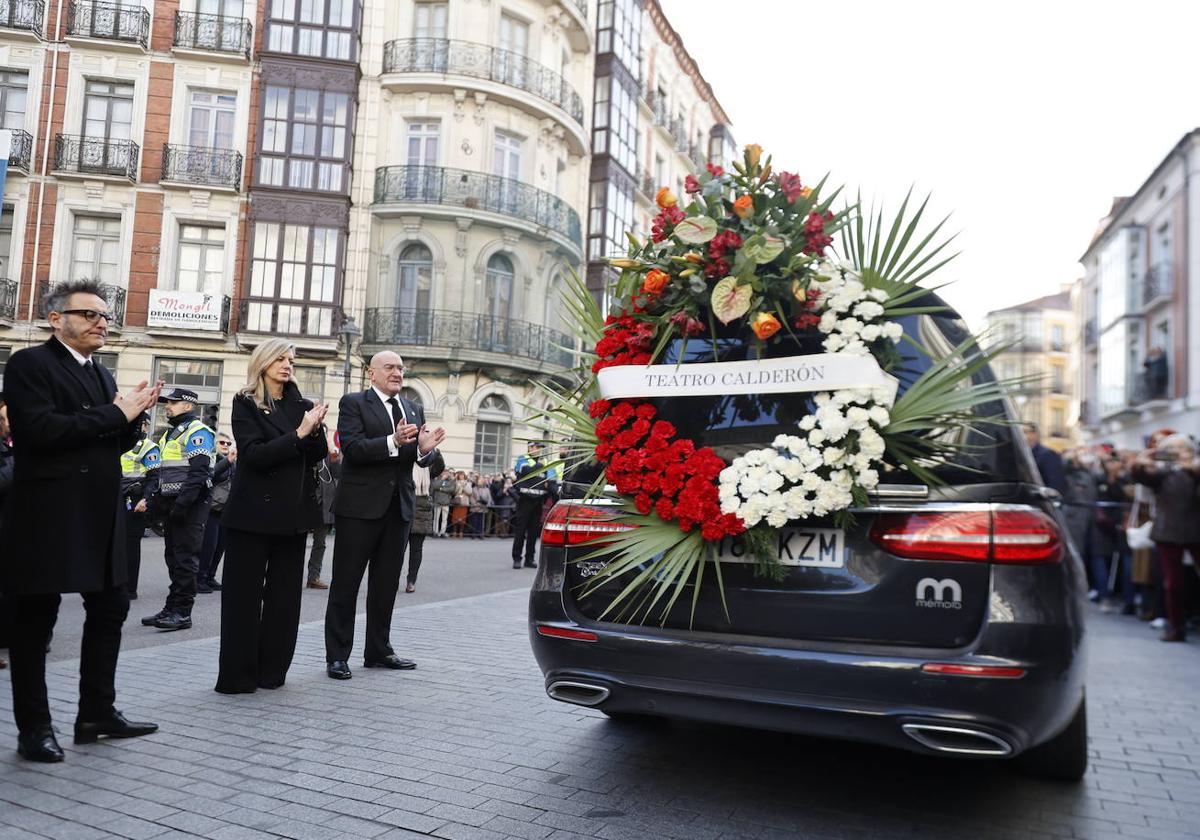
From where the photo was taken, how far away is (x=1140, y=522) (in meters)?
10.9

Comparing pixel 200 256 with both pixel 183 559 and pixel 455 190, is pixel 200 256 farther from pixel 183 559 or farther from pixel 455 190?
pixel 183 559

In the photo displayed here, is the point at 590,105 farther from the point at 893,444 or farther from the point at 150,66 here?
the point at 893,444

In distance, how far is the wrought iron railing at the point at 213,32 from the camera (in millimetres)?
26953

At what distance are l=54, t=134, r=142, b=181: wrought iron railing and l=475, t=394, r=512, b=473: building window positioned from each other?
11.6 metres

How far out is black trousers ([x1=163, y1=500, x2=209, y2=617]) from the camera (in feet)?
25.6

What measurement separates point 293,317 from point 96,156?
22.8 ft

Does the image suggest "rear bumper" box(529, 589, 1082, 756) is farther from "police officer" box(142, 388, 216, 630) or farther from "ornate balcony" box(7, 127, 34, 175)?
"ornate balcony" box(7, 127, 34, 175)

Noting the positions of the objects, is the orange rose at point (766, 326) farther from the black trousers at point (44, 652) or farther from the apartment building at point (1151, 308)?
the apartment building at point (1151, 308)

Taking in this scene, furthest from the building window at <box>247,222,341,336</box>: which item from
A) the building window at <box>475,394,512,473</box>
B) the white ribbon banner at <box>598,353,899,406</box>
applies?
the white ribbon banner at <box>598,353,899,406</box>

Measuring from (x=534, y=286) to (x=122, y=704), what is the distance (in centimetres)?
2582

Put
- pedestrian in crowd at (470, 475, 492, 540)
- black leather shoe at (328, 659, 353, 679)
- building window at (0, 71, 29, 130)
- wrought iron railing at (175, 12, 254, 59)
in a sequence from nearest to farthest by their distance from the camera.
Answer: black leather shoe at (328, 659, 353, 679) < pedestrian in crowd at (470, 475, 492, 540) < building window at (0, 71, 29, 130) < wrought iron railing at (175, 12, 254, 59)

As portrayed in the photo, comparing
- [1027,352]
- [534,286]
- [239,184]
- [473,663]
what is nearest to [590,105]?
[534,286]

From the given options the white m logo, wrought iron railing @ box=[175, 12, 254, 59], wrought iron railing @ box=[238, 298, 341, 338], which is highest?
wrought iron railing @ box=[175, 12, 254, 59]

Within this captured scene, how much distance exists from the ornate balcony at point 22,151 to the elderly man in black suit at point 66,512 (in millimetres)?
26276
